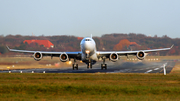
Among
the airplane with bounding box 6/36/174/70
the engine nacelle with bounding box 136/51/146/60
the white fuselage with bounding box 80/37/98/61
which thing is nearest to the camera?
the white fuselage with bounding box 80/37/98/61

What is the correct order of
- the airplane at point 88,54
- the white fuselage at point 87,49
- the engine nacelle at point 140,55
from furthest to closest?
the engine nacelle at point 140,55 < the airplane at point 88,54 < the white fuselage at point 87,49

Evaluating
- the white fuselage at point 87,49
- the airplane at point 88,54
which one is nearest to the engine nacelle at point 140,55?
the airplane at point 88,54

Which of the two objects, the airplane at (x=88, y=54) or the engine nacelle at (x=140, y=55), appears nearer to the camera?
the airplane at (x=88, y=54)

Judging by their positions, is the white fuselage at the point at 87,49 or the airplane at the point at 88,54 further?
the airplane at the point at 88,54

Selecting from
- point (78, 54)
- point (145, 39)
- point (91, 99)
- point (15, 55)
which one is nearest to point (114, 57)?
point (78, 54)

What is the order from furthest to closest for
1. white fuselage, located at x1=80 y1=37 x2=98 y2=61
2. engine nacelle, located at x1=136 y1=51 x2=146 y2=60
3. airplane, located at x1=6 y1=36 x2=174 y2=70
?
engine nacelle, located at x1=136 y1=51 x2=146 y2=60 < airplane, located at x1=6 y1=36 x2=174 y2=70 < white fuselage, located at x1=80 y1=37 x2=98 y2=61

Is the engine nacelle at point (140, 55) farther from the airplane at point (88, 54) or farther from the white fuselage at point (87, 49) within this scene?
the white fuselage at point (87, 49)

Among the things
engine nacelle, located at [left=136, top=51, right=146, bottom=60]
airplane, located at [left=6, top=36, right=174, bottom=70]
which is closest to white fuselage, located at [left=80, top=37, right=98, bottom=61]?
airplane, located at [left=6, top=36, right=174, bottom=70]

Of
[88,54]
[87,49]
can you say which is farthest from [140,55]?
[87,49]

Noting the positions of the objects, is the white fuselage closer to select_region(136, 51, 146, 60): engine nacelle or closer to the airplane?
the airplane

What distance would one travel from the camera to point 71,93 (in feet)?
67.2

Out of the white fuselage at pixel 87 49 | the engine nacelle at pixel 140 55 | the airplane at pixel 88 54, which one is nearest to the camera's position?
the white fuselage at pixel 87 49

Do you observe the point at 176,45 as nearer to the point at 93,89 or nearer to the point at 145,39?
the point at 145,39

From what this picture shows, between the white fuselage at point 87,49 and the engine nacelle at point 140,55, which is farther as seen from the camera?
the engine nacelle at point 140,55
